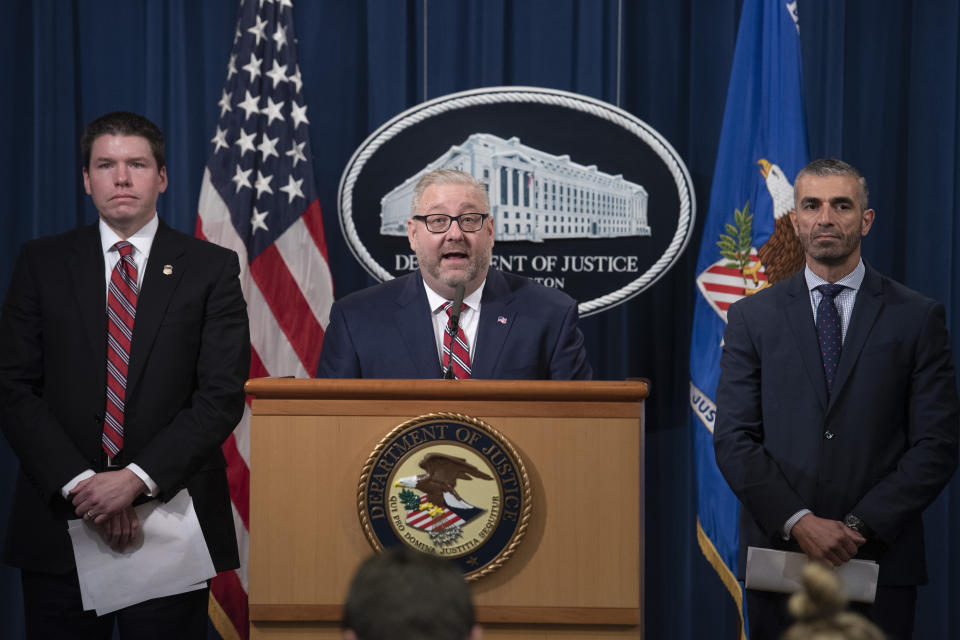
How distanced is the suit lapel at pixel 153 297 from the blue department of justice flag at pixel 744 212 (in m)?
2.03

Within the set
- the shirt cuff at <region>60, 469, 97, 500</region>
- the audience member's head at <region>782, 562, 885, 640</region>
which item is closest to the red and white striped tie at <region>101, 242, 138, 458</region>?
the shirt cuff at <region>60, 469, 97, 500</region>

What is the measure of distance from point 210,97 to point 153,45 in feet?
→ 1.07

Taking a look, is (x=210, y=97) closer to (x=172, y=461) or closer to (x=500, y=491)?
(x=172, y=461)

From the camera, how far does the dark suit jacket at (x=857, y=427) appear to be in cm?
262

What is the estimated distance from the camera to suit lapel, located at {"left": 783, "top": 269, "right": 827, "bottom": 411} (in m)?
2.72

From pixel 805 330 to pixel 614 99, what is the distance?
1.81 meters

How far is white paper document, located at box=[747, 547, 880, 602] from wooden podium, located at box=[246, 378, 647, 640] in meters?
0.86

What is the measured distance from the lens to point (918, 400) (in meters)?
2.68

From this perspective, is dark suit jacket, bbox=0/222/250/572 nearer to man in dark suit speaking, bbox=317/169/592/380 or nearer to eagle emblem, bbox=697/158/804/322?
man in dark suit speaking, bbox=317/169/592/380

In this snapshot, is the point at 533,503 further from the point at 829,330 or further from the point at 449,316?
the point at 829,330

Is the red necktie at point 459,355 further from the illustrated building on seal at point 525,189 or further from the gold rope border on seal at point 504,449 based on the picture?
the illustrated building on seal at point 525,189

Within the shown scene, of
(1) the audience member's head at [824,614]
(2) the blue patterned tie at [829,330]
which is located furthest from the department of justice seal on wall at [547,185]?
(1) the audience member's head at [824,614]

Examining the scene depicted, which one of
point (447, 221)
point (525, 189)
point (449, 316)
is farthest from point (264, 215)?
point (449, 316)

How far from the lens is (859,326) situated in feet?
8.99
